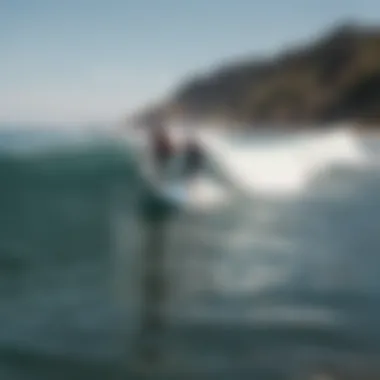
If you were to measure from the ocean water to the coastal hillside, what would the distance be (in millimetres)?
50

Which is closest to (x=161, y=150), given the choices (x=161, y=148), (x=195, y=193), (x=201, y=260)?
(x=161, y=148)

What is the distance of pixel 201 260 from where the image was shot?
1510 millimetres

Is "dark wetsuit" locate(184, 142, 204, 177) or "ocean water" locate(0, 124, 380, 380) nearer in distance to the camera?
"ocean water" locate(0, 124, 380, 380)

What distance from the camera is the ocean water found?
143 centimetres

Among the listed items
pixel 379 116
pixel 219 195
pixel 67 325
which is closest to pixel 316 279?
pixel 219 195

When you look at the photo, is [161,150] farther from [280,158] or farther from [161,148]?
[280,158]

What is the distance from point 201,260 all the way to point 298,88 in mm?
405

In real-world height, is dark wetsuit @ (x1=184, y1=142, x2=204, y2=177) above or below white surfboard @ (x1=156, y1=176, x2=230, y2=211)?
above

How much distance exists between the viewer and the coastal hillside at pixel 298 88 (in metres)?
1.51

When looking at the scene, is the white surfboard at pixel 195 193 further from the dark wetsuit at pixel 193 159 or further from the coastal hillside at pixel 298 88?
the coastal hillside at pixel 298 88

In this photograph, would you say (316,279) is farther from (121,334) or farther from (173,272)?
(121,334)

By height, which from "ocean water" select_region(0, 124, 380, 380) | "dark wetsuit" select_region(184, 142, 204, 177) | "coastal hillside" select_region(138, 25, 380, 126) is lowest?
"ocean water" select_region(0, 124, 380, 380)

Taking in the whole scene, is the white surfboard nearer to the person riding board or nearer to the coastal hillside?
the person riding board

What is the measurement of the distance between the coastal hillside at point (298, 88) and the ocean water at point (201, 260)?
0.05 metres
